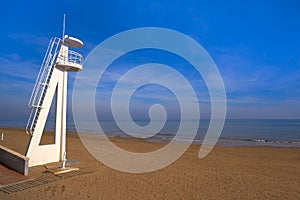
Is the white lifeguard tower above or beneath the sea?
above

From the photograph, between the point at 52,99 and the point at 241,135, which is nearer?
the point at 52,99

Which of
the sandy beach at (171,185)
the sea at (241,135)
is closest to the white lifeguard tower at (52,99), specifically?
the sandy beach at (171,185)

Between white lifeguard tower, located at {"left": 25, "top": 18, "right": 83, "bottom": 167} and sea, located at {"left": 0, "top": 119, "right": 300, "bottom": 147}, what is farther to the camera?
sea, located at {"left": 0, "top": 119, "right": 300, "bottom": 147}

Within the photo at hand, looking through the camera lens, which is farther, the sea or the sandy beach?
the sea

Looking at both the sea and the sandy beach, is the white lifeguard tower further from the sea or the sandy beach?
the sea

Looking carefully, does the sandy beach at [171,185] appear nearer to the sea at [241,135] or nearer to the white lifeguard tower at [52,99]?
the white lifeguard tower at [52,99]

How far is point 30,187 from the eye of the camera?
6.90 metres

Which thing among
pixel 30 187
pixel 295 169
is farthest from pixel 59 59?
pixel 295 169

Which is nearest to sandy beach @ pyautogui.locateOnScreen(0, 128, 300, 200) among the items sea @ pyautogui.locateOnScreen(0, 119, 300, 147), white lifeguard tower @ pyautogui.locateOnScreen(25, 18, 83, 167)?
white lifeguard tower @ pyautogui.locateOnScreen(25, 18, 83, 167)

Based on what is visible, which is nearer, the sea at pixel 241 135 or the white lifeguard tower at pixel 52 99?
the white lifeguard tower at pixel 52 99

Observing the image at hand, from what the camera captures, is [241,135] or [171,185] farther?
[241,135]

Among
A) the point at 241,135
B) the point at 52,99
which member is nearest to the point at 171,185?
the point at 52,99

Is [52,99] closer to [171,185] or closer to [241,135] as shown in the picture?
[171,185]

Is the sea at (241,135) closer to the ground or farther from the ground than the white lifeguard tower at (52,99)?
closer to the ground
